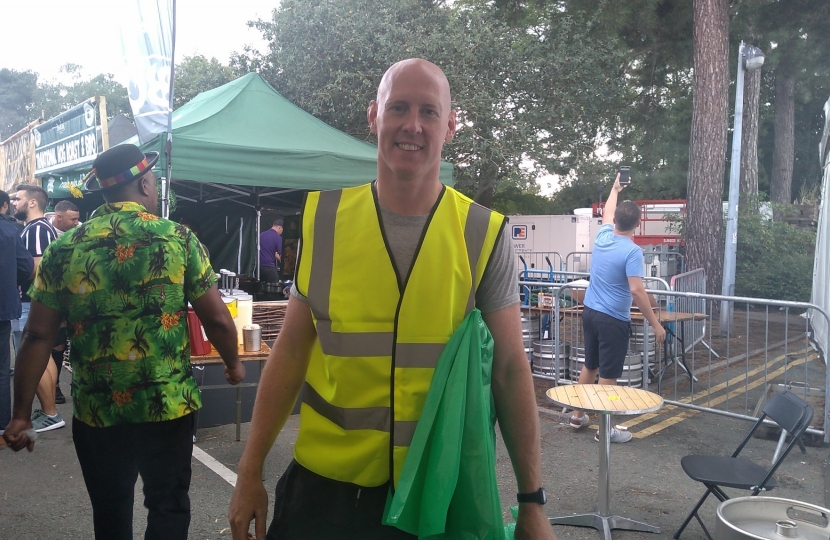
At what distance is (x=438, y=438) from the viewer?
1.48 metres

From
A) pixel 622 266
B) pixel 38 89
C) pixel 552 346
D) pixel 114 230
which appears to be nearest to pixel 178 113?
pixel 552 346

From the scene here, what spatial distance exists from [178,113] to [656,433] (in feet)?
24.1

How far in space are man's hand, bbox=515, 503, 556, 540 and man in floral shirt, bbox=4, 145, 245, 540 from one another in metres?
1.59

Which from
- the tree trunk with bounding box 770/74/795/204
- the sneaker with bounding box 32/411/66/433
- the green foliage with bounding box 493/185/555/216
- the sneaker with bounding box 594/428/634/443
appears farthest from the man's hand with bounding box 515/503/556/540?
the green foliage with bounding box 493/185/555/216

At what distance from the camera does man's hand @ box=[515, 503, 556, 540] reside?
1654mm

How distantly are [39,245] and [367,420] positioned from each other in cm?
591

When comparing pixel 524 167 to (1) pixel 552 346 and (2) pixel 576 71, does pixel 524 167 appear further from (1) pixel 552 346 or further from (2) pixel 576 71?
(1) pixel 552 346

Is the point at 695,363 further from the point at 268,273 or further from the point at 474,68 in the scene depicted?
the point at 474,68

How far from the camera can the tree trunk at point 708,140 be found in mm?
12336

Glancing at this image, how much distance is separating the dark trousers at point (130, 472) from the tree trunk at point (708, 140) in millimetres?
11957

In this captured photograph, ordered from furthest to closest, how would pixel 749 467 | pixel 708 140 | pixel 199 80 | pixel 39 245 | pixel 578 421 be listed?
1. pixel 199 80
2. pixel 708 140
3. pixel 39 245
4. pixel 578 421
5. pixel 749 467

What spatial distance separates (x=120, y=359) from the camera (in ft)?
8.58

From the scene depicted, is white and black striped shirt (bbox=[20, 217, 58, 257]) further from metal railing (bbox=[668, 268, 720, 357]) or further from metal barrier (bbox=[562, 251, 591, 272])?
metal barrier (bbox=[562, 251, 591, 272])

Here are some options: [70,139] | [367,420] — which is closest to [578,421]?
[367,420]
